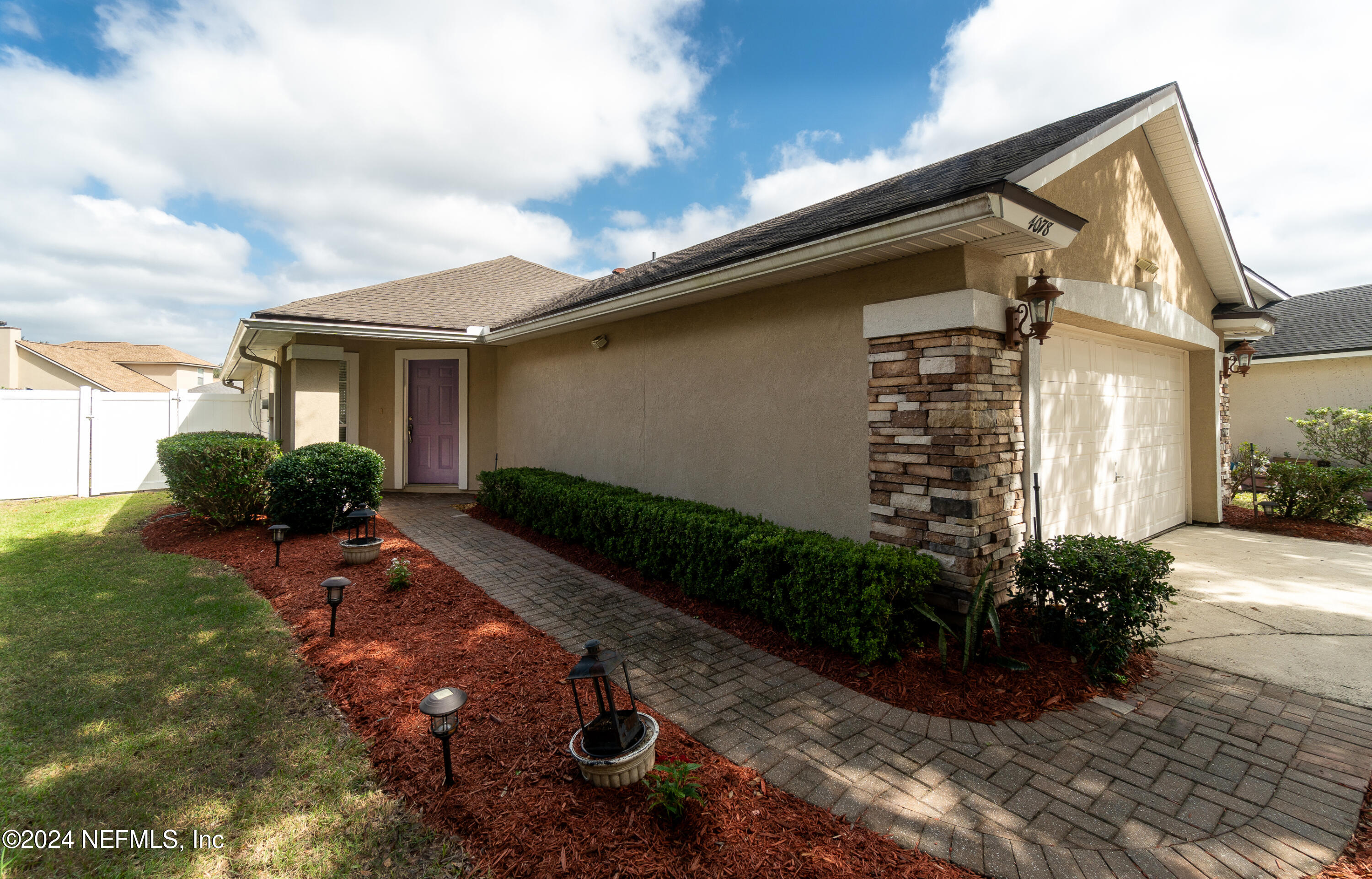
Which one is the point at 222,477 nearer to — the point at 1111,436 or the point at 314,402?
the point at 314,402

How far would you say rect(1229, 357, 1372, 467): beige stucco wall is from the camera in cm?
1216

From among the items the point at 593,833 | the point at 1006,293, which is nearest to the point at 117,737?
the point at 593,833

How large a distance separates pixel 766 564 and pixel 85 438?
13495 millimetres

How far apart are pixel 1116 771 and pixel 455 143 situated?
14435mm

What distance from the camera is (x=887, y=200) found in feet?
15.1

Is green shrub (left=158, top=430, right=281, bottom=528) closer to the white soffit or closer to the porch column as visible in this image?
the porch column

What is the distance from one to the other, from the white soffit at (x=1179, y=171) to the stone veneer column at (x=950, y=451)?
123 centimetres

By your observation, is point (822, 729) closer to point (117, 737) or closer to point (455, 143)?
point (117, 737)

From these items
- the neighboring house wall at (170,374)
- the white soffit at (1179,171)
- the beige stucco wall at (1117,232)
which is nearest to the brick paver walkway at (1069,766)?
the beige stucco wall at (1117,232)

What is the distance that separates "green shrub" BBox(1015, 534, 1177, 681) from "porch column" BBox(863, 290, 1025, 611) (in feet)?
1.20

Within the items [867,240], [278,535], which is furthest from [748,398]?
[278,535]

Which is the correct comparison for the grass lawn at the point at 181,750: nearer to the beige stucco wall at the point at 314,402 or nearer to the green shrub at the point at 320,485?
the green shrub at the point at 320,485

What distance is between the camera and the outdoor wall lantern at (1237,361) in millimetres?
8312

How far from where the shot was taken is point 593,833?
2141 mm
